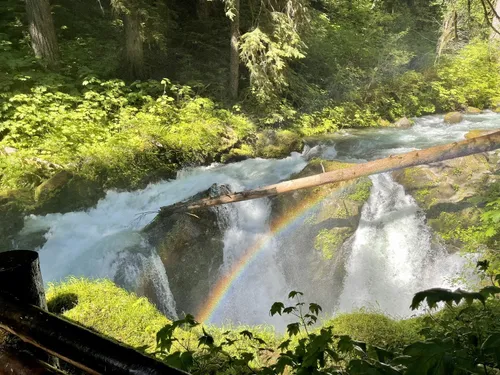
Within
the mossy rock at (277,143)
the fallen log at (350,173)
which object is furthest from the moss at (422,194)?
the mossy rock at (277,143)

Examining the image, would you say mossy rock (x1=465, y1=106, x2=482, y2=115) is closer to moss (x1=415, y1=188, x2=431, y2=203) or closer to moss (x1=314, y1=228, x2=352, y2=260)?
moss (x1=415, y1=188, x2=431, y2=203)

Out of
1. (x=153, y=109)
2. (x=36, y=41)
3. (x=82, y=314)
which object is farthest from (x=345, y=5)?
(x=82, y=314)

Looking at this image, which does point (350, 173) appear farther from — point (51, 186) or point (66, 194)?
point (51, 186)

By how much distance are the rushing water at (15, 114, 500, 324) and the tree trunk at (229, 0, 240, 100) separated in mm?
3636

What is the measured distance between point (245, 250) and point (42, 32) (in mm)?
7332

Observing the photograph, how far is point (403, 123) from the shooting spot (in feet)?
43.1

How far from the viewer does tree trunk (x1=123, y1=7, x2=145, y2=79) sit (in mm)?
9664

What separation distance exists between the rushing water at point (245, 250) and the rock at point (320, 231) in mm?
155

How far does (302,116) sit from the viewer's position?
11836mm

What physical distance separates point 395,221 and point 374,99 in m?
8.03

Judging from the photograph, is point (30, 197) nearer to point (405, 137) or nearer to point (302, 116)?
point (302, 116)

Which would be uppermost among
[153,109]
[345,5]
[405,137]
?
[345,5]

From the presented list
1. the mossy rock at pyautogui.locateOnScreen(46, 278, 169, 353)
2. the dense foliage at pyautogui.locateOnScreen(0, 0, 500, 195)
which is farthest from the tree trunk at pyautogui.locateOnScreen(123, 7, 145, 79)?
the mossy rock at pyautogui.locateOnScreen(46, 278, 169, 353)

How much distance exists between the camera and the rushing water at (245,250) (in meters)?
6.29
